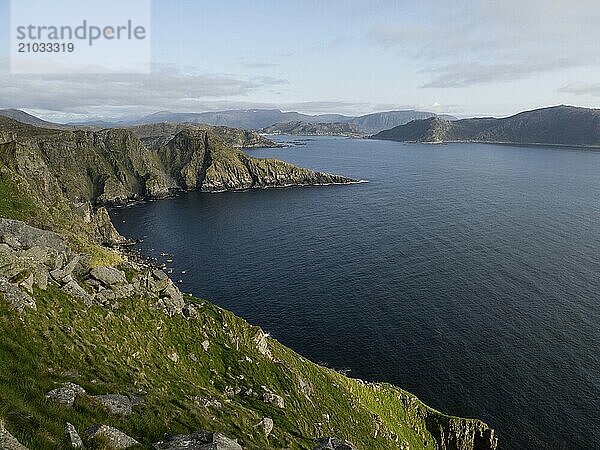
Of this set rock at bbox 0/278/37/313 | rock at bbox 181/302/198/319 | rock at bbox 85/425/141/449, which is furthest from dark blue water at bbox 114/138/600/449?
rock at bbox 85/425/141/449

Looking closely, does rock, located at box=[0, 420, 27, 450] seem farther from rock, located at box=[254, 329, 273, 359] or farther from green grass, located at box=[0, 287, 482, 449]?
rock, located at box=[254, 329, 273, 359]

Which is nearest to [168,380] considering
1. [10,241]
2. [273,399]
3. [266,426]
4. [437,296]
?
[266,426]

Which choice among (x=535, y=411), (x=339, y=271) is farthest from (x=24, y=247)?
(x=339, y=271)

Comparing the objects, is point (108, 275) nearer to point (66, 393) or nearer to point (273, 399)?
point (273, 399)

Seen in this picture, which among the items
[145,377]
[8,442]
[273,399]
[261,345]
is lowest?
[261,345]

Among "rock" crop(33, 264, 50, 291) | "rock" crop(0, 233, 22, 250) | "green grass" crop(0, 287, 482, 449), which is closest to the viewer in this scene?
"green grass" crop(0, 287, 482, 449)

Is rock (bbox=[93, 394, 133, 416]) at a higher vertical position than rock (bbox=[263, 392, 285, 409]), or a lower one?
higher

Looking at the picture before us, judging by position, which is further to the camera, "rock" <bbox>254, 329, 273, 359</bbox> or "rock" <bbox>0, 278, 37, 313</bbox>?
"rock" <bbox>254, 329, 273, 359</bbox>
